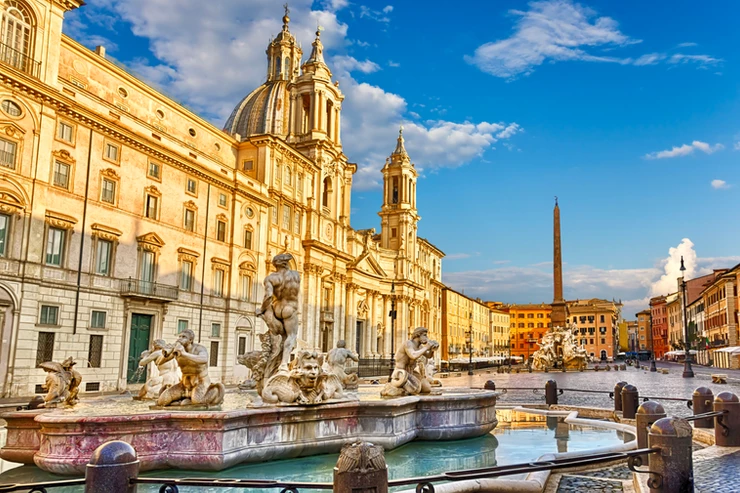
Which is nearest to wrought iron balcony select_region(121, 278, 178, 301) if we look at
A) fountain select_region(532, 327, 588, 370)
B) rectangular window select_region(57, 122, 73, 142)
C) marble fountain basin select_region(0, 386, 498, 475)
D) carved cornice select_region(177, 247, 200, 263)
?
carved cornice select_region(177, 247, 200, 263)

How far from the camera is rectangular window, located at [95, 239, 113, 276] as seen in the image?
88.1 feet

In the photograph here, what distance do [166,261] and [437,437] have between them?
23.7m

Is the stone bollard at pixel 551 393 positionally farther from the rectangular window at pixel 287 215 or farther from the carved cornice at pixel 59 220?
the rectangular window at pixel 287 215

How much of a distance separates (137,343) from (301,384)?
22.6 meters

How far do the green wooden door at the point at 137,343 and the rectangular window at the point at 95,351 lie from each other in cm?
171

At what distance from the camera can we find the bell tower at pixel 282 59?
59438 millimetres

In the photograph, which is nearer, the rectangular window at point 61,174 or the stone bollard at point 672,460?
the stone bollard at point 672,460

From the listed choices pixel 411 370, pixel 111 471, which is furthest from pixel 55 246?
pixel 111 471

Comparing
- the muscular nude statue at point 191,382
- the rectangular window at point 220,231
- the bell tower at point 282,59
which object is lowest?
the muscular nude statue at point 191,382

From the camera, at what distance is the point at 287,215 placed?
42938mm

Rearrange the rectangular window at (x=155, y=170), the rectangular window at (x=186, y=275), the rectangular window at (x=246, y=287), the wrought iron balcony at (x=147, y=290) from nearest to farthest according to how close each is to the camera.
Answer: the wrought iron balcony at (x=147, y=290), the rectangular window at (x=155, y=170), the rectangular window at (x=186, y=275), the rectangular window at (x=246, y=287)

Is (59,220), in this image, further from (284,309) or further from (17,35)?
(284,309)

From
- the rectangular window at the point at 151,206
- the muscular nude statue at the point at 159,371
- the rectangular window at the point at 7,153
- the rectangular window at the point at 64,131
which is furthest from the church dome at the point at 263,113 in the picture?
the muscular nude statue at the point at 159,371

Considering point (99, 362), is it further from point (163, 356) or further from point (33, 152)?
point (163, 356)
